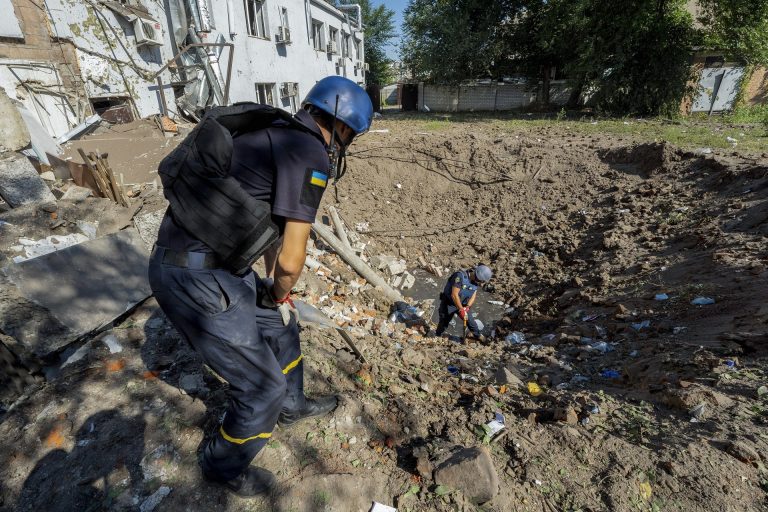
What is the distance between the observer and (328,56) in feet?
55.0

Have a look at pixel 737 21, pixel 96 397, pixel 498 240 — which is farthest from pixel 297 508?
pixel 737 21

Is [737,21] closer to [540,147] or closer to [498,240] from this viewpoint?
[540,147]

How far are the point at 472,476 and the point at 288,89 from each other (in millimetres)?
13741

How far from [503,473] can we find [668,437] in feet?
3.22

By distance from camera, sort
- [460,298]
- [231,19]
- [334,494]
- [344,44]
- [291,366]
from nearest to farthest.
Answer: [334,494]
[291,366]
[460,298]
[231,19]
[344,44]

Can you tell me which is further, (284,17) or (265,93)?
(284,17)

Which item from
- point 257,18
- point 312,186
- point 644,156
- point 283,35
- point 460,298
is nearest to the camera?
point 312,186

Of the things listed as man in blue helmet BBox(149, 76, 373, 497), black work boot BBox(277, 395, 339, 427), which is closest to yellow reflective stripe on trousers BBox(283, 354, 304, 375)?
black work boot BBox(277, 395, 339, 427)

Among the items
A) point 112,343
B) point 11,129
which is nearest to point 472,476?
point 112,343

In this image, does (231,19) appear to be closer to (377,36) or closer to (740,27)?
(740,27)

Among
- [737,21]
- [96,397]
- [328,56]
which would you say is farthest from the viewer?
[328,56]

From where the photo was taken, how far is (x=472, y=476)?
1883 mm

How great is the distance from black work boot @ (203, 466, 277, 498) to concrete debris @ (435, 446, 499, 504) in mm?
839

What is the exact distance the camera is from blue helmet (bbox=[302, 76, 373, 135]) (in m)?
1.72
